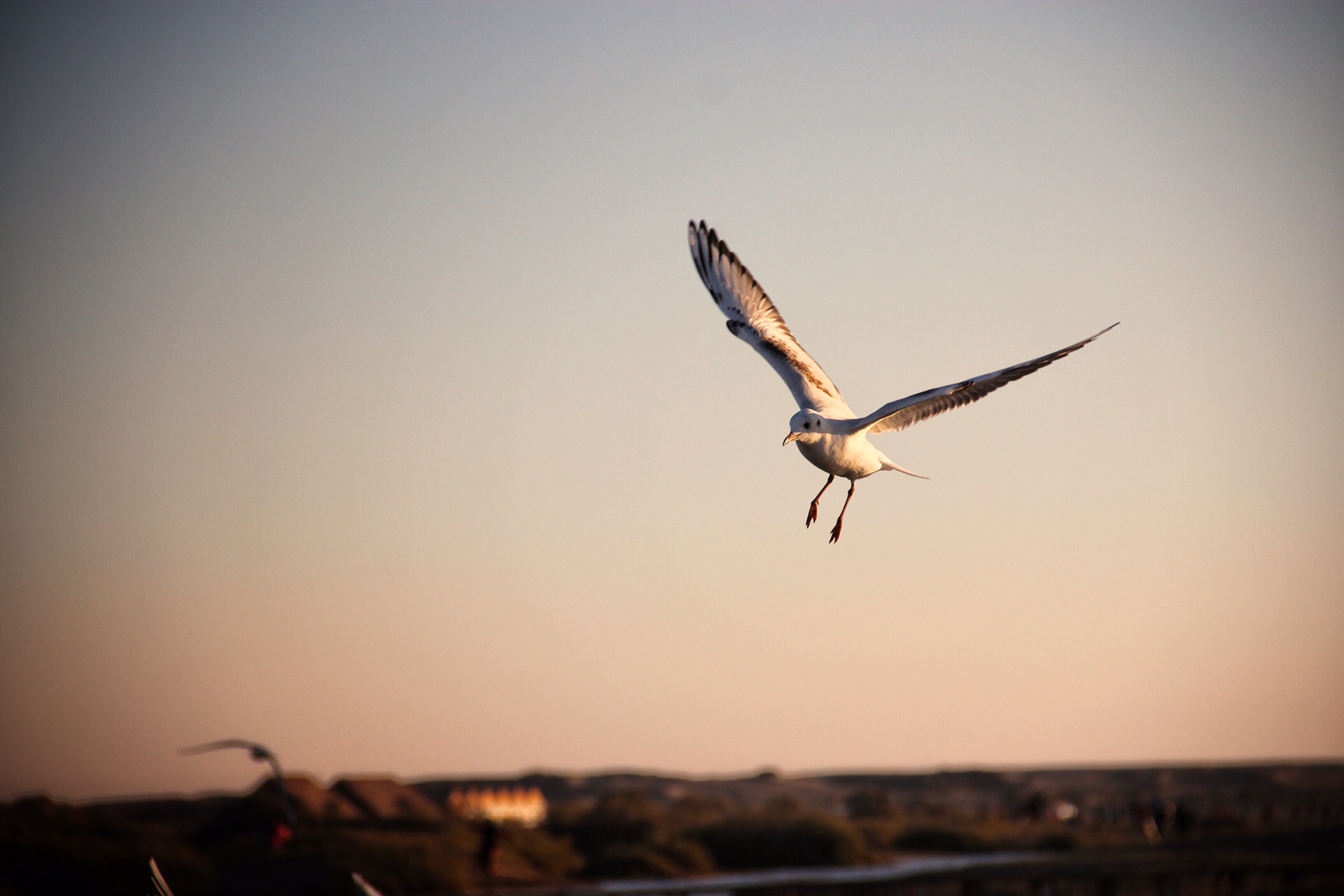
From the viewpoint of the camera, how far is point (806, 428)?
1770 cm

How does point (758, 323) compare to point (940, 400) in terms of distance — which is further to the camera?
point (758, 323)

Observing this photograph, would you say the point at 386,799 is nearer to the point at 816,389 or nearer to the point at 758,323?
the point at 758,323

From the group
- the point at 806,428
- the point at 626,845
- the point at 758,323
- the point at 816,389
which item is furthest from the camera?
the point at 626,845

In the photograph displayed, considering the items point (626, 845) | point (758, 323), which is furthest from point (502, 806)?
point (758, 323)

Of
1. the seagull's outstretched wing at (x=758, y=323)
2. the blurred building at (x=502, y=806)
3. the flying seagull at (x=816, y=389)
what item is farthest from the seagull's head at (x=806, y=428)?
the blurred building at (x=502, y=806)

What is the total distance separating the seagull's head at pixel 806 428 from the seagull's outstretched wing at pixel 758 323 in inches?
68.0

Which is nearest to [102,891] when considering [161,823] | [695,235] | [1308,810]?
[161,823]

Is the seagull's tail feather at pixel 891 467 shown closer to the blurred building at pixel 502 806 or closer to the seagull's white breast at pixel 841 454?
the seagull's white breast at pixel 841 454

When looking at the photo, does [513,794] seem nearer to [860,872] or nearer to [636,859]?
[636,859]

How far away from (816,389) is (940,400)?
2830 mm

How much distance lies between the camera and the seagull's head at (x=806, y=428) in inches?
695

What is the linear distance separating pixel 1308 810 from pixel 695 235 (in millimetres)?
65951

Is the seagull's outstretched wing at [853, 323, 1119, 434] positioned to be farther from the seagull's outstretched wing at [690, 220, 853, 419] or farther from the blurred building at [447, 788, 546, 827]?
the blurred building at [447, 788, 546, 827]

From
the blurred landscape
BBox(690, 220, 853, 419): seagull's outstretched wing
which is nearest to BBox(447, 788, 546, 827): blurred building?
the blurred landscape
